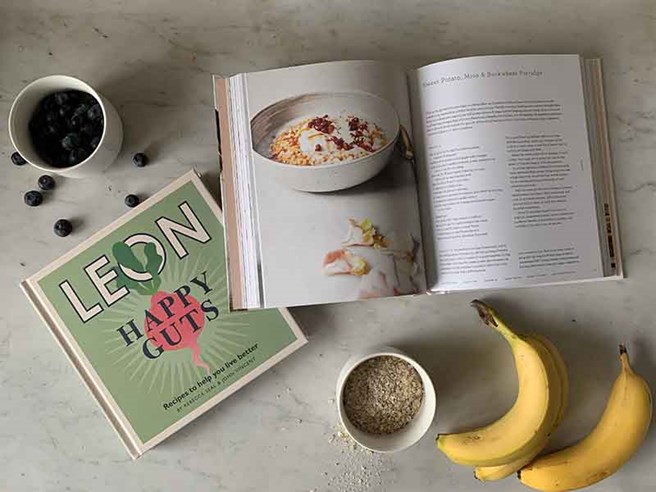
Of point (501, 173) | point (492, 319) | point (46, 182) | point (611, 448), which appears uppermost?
point (46, 182)

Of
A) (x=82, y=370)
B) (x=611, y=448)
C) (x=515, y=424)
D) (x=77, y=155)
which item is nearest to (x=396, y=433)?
(x=515, y=424)

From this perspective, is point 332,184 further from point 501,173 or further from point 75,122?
point 75,122

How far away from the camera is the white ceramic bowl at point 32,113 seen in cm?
81

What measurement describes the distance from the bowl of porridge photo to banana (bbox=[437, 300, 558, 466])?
22cm

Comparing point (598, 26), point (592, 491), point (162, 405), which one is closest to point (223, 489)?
point (162, 405)

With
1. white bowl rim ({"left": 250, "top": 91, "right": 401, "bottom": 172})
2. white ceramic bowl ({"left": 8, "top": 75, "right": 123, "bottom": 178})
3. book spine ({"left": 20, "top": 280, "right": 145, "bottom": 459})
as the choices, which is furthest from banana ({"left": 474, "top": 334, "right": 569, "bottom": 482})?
white ceramic bowl ({"left": 8, "top": 75, "right": 123, "bottom": 178})

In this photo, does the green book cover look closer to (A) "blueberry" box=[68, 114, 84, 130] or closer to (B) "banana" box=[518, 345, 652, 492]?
(A) "blueberry" box=[68, 114, 84, 130]

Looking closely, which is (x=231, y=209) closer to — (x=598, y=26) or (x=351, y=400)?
(x=351, y=400)

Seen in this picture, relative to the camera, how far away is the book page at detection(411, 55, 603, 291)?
798mm

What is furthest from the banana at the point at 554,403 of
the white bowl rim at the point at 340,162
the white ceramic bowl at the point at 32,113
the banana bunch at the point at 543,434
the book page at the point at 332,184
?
the white ceramic bowl at the point at 32,113

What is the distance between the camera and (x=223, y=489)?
34.8 inches

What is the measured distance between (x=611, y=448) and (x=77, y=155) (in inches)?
26.4

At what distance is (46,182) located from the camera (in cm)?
87

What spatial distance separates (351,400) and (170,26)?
48 centimetres
